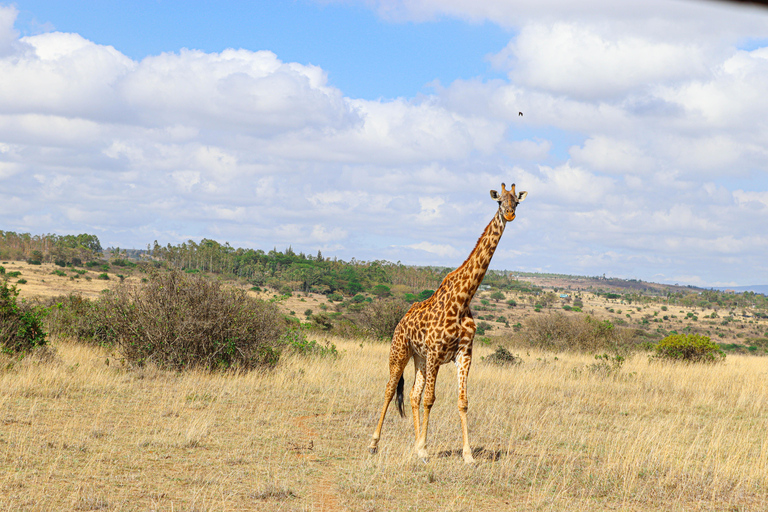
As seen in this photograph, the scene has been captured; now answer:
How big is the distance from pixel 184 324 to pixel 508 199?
8.19m

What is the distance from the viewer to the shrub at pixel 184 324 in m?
12.9

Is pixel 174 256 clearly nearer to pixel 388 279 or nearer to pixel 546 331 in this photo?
pixel 388 279

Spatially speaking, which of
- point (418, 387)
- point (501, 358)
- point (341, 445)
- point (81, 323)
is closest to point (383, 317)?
point (501, 358)

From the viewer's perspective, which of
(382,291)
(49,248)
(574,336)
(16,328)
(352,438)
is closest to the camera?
(352,438)

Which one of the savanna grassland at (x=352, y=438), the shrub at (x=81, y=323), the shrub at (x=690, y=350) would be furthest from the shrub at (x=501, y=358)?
the shrub at (x=81, y=323)

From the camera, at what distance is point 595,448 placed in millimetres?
8547

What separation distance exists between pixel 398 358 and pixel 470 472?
187cm

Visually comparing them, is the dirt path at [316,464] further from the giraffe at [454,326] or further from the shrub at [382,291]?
the shrub at [382,291]

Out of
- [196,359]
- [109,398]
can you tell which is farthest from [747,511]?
[196,359]

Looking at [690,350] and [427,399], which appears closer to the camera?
[427,399]

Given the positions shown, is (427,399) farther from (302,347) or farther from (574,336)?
(574,336)

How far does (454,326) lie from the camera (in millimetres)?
7695

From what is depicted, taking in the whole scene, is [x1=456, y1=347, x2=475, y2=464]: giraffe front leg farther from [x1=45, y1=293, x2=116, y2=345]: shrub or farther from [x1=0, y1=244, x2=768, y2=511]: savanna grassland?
[x1=45, y1=293, x2=116, y2=345]: shrub

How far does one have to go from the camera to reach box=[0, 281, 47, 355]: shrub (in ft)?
41.4
